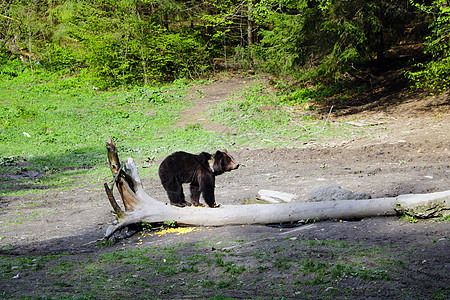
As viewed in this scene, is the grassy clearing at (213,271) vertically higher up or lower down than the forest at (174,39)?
lower down

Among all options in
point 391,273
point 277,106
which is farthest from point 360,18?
point 391,273

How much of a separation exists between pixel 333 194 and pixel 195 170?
8.05 feet

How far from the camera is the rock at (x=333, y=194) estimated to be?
699 cm

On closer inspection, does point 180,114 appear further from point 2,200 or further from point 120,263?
point 120,263

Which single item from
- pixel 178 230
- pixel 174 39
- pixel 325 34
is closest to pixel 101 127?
pixel 174 39

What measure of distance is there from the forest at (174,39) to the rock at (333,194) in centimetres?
1076

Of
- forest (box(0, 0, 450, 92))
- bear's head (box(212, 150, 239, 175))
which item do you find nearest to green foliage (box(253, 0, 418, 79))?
forest (box(0, 0, 450, 92))

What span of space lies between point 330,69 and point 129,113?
36.0 ft

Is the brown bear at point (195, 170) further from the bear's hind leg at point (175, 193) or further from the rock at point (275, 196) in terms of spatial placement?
the rock at point (275, 196)

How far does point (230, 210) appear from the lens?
6.75 meters

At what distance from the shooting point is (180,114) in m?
21.9

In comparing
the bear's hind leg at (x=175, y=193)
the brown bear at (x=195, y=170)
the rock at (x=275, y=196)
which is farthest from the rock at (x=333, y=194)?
the bear's hind leg at (x=175, y=193)

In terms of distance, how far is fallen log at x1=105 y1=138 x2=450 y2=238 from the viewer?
628cm

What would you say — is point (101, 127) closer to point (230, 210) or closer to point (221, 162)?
point (221, 162)
